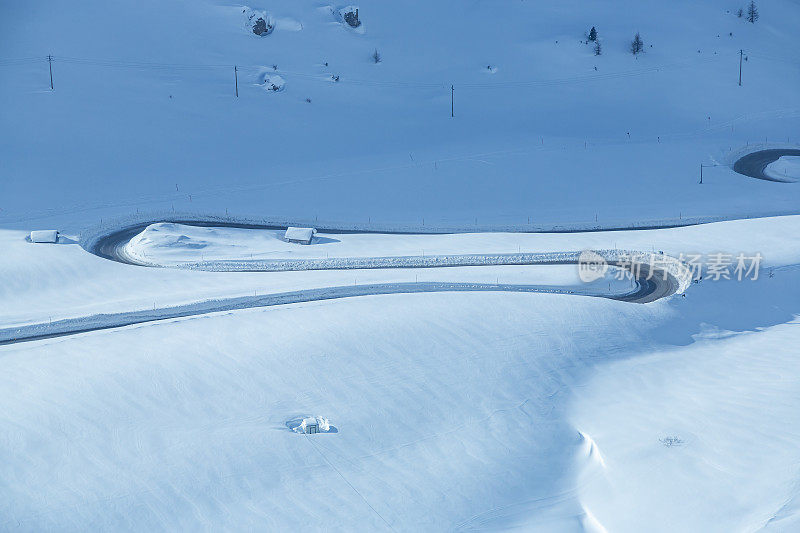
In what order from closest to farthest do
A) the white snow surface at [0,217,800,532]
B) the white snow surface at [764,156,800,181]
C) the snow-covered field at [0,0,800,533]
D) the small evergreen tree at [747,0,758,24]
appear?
1. the white snow surface at [0,217,800,532]
2. the snow-covered field at [0,0,800,533]
3. the white snow surface at [764,156,800,181]
4. the small evergreen tree at [747,0,758,24]

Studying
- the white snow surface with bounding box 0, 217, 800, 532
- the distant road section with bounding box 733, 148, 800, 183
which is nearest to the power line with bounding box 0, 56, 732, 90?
the distant road section with bounding box 733, 148, 800, 183

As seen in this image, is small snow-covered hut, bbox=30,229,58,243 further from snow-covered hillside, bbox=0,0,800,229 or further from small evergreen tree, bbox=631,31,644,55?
small evergreen tree, bbox=631,31,644,55

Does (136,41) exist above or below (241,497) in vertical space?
above

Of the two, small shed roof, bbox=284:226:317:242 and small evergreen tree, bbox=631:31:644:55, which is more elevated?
small evergreen tree, bbox=631:31:644:55

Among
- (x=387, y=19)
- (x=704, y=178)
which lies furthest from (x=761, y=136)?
(x=387, y=19)

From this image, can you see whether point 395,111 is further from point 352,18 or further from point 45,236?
point 45,236

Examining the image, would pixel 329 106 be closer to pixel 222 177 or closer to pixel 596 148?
pixel 222 177
